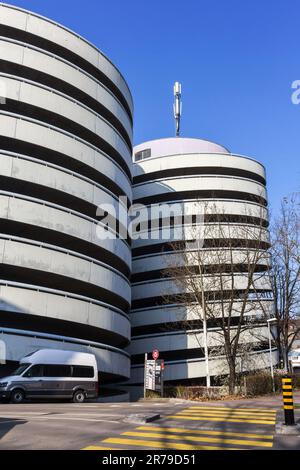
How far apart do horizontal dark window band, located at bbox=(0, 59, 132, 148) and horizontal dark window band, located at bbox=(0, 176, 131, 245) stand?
23.2 ft

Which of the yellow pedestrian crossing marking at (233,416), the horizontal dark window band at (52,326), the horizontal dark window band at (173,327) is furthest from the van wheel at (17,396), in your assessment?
the horizontal dark window band at (173,327)

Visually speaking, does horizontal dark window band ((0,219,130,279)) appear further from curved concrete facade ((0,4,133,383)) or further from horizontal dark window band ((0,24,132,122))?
horizontal dark window band ((0,24,132,122))

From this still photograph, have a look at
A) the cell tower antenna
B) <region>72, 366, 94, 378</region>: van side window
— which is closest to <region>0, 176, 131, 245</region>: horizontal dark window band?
<region>72, 366, 94, 378</region>: van side window

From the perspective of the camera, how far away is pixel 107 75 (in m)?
38.4

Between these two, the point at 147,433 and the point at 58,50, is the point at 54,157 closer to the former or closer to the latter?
the point at 58,50

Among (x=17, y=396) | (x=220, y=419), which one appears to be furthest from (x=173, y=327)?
(x=220, y=419)

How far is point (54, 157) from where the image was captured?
33125 mm

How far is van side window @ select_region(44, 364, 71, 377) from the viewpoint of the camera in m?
22.2

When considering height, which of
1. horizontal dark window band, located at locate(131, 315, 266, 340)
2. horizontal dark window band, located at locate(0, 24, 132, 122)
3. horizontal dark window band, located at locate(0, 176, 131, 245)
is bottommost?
horizontal dark window band, located at locate(131, 315, 266, 340)

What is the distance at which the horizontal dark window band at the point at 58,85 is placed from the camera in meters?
32.3

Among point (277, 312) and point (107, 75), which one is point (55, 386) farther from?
point (107, 75)

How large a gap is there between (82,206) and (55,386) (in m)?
15.4

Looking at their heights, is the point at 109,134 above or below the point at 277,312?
above
